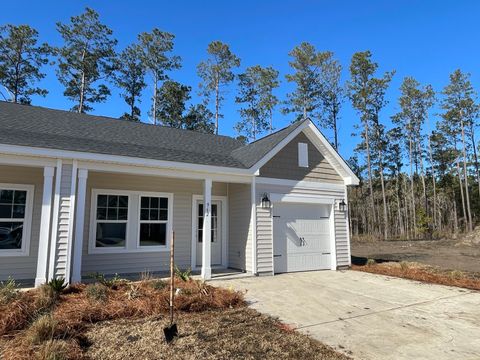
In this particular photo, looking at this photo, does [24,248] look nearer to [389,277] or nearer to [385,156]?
[389,277]

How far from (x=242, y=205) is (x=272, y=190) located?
0.99 m

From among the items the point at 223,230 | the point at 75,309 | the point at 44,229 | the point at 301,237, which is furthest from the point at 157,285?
the point at 301,237

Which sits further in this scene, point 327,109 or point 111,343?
point 327,109

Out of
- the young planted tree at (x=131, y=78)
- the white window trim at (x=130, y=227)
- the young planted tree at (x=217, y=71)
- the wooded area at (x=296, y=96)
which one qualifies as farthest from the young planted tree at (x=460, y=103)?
the white window trim at (x=130, y=227)

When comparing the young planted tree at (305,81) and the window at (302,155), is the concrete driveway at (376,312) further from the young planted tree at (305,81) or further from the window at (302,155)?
the young planted tree at (305,81)

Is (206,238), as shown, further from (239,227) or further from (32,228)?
(32,228)

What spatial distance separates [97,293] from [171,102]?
80.8ft

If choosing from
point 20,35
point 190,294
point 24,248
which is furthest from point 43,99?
point 190,294

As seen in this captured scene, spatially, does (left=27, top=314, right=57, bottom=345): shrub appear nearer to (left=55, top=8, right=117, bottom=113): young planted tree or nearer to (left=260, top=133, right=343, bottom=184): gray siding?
(left=260, top=133, right=343, bottom=184): gray siding

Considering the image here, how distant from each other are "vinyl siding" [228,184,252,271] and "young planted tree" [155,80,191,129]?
65.1ft

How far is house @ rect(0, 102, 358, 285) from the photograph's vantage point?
700 cm

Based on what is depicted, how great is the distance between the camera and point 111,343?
156 inches

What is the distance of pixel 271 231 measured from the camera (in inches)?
Answer: 367

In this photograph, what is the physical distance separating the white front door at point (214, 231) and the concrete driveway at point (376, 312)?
6.48ft
